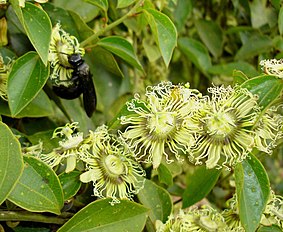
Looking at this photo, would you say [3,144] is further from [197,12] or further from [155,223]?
[197,12]

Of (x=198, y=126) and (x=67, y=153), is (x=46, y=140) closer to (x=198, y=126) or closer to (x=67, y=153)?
(x=67, y=153)

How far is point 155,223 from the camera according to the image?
39.9 inches

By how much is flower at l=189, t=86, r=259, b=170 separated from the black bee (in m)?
0.22

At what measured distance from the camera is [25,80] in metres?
0.98

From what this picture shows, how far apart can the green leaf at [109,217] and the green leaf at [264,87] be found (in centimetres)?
23

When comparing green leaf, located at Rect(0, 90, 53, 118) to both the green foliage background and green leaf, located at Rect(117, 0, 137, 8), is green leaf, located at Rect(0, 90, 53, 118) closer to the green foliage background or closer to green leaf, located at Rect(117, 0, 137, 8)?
the green foliage background

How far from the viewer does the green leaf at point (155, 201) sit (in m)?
1.03

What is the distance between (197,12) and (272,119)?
66 centimetres

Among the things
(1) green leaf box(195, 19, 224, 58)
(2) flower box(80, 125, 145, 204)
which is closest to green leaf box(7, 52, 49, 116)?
(2) flower box(80, 125, 145, 204)

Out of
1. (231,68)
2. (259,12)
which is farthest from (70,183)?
(259,12)

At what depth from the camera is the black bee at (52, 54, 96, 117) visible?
41.4 inches

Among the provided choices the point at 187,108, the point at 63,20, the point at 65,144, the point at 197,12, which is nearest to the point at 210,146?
the point at 187,108

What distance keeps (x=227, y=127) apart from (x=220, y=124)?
13 mm

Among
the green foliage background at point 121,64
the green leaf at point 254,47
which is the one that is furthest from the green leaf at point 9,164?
the green leaf at point 254,47
